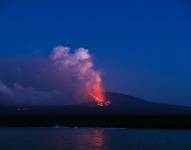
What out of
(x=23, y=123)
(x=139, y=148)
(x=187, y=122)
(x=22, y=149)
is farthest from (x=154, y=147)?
(x=23, y=123)

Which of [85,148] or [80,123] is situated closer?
[85,148]

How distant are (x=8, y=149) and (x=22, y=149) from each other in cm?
153

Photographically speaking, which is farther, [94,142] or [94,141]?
[94,141]

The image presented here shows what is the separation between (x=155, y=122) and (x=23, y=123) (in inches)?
1346

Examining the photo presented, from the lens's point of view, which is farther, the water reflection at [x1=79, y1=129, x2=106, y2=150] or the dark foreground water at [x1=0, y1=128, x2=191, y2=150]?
the water reflection at [x1=79, y1=129, x2=106, y2=150]

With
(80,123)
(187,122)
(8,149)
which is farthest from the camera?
(80,123)

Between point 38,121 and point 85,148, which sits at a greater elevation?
point 38,121

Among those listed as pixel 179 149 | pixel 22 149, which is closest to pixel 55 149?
pixel 22 149

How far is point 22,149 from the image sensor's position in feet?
189

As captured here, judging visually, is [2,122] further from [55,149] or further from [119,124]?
[55,149]

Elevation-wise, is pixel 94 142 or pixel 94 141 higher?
pixel 94 141

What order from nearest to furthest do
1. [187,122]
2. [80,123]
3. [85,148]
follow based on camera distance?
[85,148], [187,122], [80,123]

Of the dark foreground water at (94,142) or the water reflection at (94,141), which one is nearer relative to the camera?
the dark foreground water at (94,142)

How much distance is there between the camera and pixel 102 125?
427 ft
